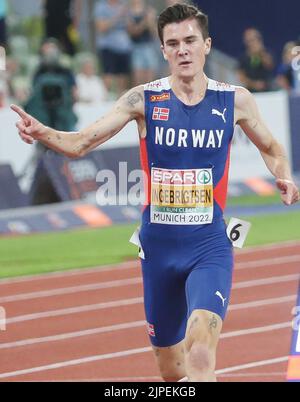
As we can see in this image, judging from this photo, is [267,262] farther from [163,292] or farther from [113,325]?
[163,292]

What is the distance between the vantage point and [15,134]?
51.5 feet

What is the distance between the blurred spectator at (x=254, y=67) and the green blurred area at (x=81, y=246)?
361 cm

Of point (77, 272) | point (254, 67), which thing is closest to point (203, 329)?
point (77, 272)

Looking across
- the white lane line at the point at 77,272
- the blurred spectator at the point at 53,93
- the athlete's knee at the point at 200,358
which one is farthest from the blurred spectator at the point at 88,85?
the athlete's knee at the point at 200,358

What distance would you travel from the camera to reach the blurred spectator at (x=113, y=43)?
18922mm

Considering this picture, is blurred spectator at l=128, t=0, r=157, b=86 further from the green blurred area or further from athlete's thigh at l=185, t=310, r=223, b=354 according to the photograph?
athlete's thigh at l=185, t=310, r=223, b=354

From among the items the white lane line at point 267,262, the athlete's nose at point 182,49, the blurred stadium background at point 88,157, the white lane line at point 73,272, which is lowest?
the athlete's nose at point 182,49

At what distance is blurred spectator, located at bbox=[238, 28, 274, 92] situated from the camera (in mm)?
19953

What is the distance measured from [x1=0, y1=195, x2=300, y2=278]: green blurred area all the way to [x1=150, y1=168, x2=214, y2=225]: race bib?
250 inches

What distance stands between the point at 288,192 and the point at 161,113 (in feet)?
2.58

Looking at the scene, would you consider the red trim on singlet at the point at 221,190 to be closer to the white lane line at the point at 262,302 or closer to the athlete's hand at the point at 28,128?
the athlete's hand at the point at 28,128

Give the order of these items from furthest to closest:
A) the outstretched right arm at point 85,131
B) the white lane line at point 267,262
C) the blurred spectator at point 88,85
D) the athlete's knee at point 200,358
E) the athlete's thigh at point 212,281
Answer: the blurred spectator at point 88,85 < the white lane line at point 267,262 < the athlete's thigh at point 212,281 < the outstretched right arm at point 85,131 < the athlete's knee at point 200,358

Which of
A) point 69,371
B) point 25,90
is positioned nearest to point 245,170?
point 25,90
